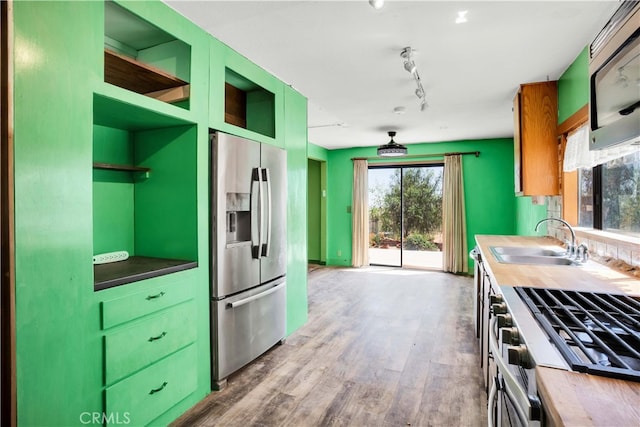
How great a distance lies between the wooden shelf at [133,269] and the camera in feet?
5.38

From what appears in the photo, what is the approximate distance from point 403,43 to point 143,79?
70.9 inches

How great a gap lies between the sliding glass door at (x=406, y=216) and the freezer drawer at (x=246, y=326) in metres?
4.19

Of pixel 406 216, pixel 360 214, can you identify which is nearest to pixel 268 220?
pixel 360 214

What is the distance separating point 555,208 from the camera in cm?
331

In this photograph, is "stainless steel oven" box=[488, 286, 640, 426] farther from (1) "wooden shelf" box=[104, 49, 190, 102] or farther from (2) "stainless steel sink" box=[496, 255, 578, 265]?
(1) "wooden shelf" box=[104, 49, 190, 102]

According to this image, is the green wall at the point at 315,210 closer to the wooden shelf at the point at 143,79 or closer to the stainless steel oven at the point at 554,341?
the wooden shelf at the point at 143,79

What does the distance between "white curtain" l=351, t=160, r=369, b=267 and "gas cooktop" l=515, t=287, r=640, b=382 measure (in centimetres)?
535

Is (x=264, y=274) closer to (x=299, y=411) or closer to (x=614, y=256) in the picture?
(x=299, y=411)

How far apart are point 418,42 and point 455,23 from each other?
0.95 feet

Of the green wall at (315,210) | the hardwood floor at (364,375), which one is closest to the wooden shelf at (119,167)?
the hardwood floor at (364,375)

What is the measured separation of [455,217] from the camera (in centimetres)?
611

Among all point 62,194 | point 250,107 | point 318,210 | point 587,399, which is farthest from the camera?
point 318,210

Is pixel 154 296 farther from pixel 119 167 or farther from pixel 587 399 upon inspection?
pixel 587 399

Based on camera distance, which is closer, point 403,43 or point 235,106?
point 403,43
